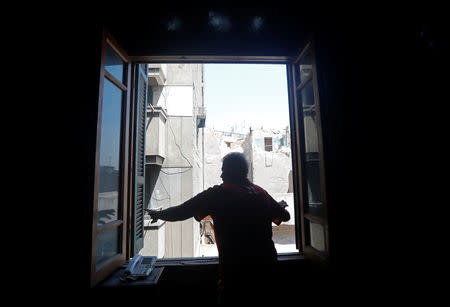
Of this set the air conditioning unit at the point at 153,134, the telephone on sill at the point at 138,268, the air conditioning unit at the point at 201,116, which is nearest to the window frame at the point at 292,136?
the telephone on sill at the point at 138,268

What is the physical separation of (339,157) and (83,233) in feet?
5.64

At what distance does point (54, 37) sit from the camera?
160 centimetres

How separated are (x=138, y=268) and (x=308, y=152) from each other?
1.57 metres

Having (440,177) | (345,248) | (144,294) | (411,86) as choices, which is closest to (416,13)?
(411,86)

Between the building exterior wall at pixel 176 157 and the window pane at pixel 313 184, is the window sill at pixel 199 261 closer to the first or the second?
the window pane at pixel 313 184

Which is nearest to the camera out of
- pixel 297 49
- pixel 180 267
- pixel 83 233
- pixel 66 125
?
pixel 83 233

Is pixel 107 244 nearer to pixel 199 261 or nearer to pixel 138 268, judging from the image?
pixel 138 268

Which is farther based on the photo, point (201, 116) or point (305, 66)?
point (201, 116)

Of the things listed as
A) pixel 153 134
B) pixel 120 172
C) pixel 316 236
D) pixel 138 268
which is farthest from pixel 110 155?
pixel 153 134

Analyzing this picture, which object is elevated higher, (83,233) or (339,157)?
(339,157)

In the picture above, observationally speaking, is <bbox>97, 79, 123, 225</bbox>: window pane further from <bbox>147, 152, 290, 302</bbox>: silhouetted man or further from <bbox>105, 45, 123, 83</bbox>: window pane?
<bbox>147, 152, 290, 302</bbox>: silhouetted man

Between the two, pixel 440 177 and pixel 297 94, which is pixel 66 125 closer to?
pixel 297 94

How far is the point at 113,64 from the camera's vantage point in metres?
1.90

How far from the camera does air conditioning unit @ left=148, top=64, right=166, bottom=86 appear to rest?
22.1 feet
